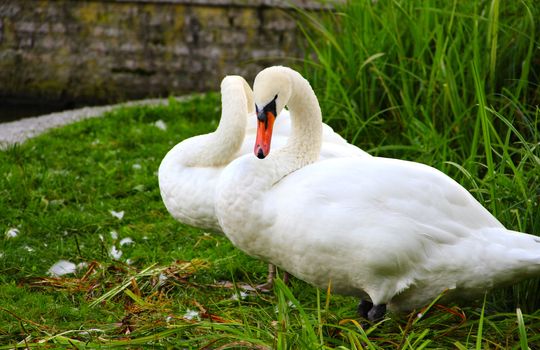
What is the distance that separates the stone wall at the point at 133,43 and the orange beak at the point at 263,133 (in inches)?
267

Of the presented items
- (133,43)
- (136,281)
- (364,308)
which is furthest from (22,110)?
(364,308)

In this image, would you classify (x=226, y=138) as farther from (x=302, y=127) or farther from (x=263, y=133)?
(x=263, y=133)

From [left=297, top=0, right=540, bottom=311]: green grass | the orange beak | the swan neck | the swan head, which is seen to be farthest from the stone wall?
the orange beak

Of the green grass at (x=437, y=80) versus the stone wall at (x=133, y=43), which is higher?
the green grass at (x=437, y=80)

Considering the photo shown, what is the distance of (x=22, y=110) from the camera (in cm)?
1037

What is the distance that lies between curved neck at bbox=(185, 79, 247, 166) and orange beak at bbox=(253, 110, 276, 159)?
41.4 inches

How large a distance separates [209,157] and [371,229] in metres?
1.57

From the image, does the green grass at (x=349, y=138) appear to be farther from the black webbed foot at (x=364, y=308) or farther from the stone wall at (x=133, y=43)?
the stone wall at (x=133, y=43)

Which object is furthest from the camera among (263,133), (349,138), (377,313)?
(349,138)

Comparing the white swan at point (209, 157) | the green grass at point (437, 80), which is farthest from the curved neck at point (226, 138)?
the green grass at point (437, 80)

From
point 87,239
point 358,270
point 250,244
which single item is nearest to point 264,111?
point 250,244

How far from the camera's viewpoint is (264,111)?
12.3 feet

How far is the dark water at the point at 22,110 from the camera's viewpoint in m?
10.0

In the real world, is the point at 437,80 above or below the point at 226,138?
above
